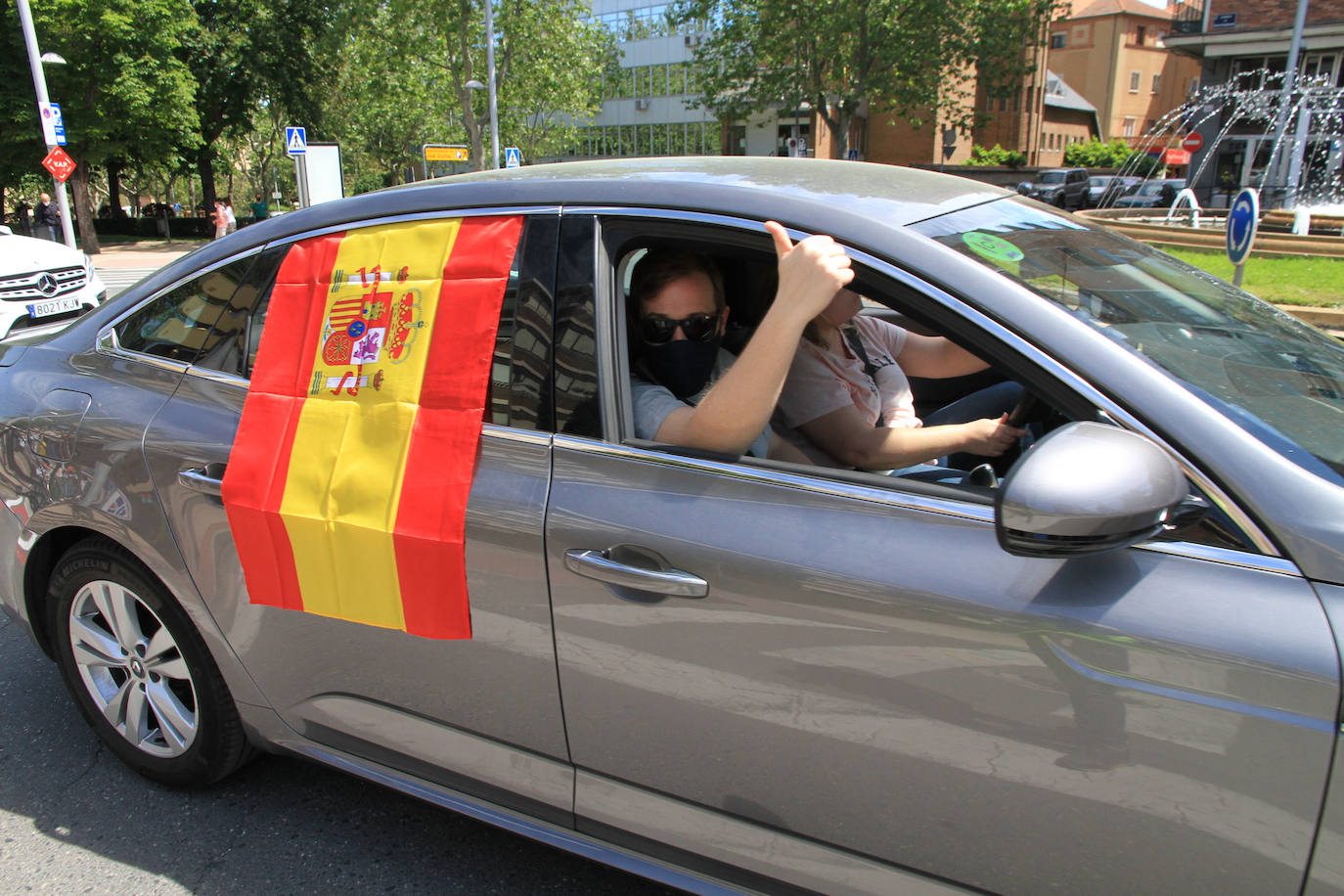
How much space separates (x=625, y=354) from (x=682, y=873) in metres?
1.07

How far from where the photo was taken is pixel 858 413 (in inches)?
94.0

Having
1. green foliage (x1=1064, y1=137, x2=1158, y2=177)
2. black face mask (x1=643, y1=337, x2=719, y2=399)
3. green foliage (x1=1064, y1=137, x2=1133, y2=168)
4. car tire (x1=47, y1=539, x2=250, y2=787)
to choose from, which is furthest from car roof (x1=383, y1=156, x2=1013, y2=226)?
green foliage (x1=1064, y1=137, x2=1133, y2=168)

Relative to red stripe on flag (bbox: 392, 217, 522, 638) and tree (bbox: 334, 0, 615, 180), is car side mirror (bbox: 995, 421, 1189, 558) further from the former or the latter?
tree (bbox: 334, 0, 615, 180)

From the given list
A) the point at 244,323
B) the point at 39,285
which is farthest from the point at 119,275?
the point at 244,323

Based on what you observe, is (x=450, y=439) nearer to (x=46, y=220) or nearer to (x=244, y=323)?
(x=244, y=323)

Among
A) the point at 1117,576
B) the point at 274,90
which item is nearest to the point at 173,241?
the point at 274,90

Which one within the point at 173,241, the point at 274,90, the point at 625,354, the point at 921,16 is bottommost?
the point at 173,241

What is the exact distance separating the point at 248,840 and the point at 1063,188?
42537 millimetres

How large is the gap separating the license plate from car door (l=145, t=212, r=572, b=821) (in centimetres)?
910

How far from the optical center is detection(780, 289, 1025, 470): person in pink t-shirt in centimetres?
231

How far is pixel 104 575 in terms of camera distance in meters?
2.66

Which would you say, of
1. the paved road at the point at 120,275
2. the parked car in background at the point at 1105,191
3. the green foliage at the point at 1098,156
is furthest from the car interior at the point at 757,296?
the green foliage at the point at 1098,156

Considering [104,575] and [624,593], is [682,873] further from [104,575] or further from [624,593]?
[104,575]

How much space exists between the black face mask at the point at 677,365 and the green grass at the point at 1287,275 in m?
8.28
